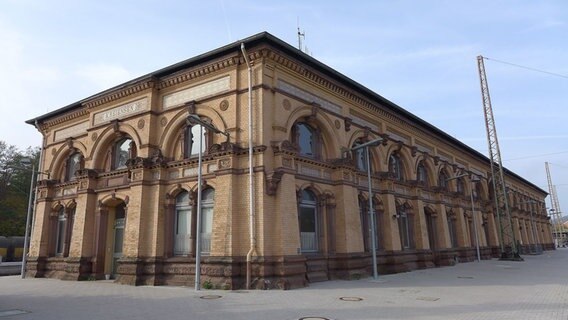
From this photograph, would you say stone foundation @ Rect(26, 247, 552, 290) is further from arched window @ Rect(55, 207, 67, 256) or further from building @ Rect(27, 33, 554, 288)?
arched window @ Rect(55, 207, 67, 256)

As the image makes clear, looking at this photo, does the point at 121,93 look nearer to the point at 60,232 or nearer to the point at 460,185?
the point at 60,232

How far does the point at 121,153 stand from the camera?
21.3 meters

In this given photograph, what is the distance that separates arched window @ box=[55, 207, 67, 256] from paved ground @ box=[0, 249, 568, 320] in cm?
692

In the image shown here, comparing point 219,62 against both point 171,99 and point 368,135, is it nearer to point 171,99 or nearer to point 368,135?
point 171,99

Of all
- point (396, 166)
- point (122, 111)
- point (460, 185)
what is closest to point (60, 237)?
point (122, 111)

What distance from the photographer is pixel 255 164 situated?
15641 mm

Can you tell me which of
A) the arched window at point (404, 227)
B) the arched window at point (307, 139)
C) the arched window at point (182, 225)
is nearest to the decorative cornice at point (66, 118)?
the arched window at point (182, 225)

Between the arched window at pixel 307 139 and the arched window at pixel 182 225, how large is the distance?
5703 mm

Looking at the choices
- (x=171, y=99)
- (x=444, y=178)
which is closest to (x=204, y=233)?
(x=171, y=99)

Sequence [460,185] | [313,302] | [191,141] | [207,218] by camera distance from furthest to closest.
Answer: [460,185] < [191,141] < [207,218] < [313,302]

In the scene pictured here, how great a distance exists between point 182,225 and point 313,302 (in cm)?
854

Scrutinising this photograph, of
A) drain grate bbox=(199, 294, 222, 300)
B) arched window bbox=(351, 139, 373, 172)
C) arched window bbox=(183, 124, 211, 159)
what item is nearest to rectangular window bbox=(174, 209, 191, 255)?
arched window bbox=(183, 124, 211, 159)

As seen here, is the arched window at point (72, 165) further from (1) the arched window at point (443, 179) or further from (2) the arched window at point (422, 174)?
(1) the arched window at point (443, 179)

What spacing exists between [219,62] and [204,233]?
7.56m
